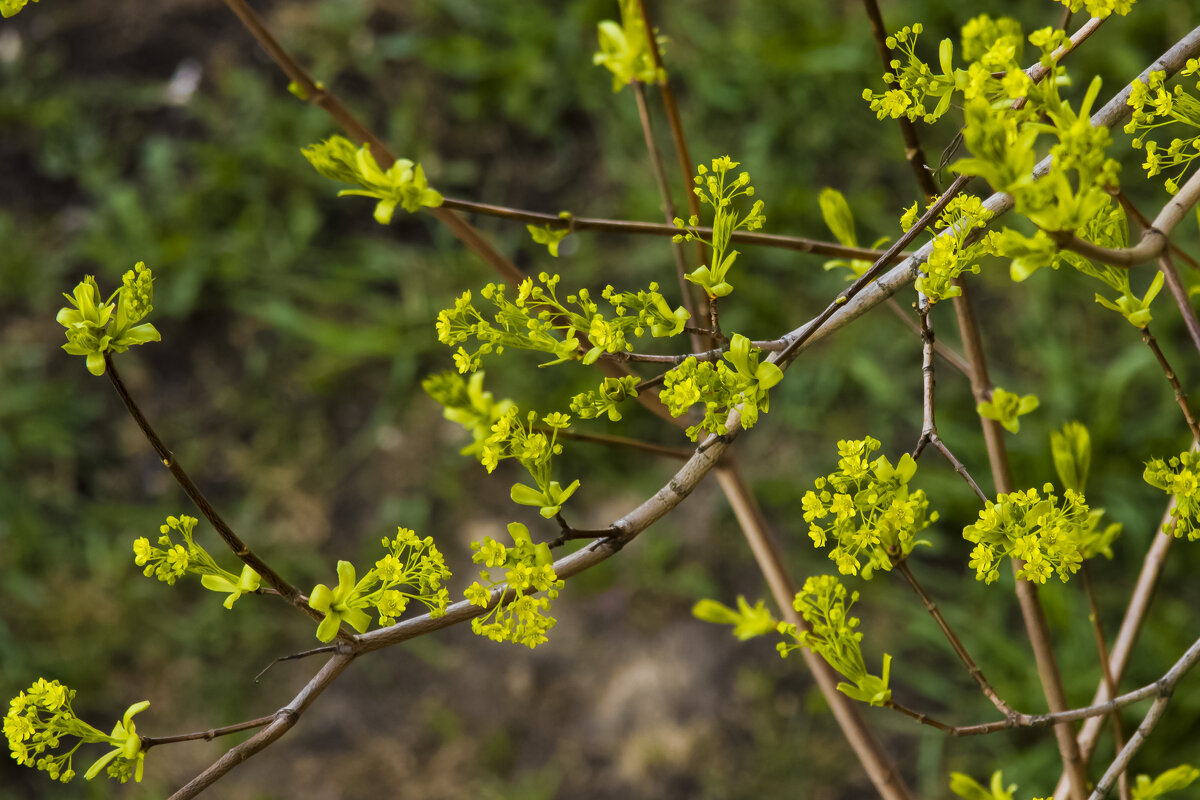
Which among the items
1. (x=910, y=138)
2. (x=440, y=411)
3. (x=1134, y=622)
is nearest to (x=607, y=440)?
(x=910, y=138)

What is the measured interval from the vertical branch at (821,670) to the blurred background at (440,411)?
94cm

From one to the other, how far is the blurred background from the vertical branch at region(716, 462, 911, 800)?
3.08 ft

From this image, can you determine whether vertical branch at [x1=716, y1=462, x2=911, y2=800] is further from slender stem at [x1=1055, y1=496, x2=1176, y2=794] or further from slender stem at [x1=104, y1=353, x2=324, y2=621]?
slender stem at [x1=104, y1=353, x2=324, y2=621]

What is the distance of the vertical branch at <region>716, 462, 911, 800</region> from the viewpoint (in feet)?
2.87

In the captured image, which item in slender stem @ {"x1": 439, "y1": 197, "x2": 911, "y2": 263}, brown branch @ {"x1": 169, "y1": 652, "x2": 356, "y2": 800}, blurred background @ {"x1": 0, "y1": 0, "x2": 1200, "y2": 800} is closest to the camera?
brown branch @ {"x1": 169, "y1": 652, "x2": 356, "y2": 800}

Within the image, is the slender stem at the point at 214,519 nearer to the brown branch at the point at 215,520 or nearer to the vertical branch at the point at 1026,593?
the brown branch at the point at 215,520

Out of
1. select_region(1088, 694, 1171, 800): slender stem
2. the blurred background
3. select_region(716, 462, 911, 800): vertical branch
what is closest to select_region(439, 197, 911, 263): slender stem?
select_region(716, 462, 911, 800): vertical branch

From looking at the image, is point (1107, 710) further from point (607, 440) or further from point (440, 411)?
point (440, 411)

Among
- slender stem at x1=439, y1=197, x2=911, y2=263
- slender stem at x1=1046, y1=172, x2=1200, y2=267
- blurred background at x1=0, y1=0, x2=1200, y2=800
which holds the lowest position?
blurred background at x1=0, y1=0, x2=1200, y2=800

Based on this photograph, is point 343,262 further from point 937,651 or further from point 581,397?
point 581,397

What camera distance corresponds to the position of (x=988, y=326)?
2.05m

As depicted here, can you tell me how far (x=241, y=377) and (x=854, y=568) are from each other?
2.16 meters

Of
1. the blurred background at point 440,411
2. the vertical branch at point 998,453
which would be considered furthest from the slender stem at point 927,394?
the blurred background at point 440,411

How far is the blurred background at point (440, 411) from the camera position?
6.14ft
